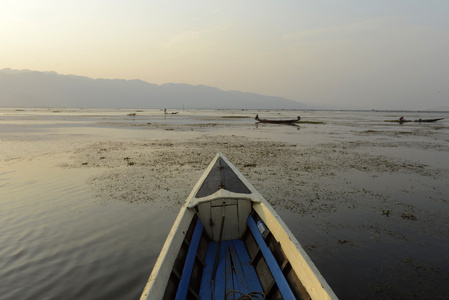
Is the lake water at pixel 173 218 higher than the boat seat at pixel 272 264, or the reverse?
the boat seat at pixel 272 264

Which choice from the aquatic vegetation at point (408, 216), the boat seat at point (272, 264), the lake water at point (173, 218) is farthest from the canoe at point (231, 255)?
the aquatic vegetation at point (408, 216)

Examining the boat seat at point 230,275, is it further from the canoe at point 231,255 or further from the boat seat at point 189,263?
the boat seat at point 189,263

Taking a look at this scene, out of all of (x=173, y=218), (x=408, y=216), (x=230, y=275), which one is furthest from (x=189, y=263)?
(x=408, y=216)

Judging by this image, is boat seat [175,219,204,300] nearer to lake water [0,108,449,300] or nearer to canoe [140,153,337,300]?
canoe [140,153,337,300]

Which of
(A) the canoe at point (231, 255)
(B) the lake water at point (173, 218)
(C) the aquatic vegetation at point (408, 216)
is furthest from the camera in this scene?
(C) the aquatic vegetation at point (408, 216)

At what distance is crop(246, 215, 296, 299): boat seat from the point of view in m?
4.17

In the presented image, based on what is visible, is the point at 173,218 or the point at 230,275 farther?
the point at 173,218

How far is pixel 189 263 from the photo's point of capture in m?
4.95

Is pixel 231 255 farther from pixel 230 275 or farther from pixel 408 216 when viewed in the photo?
pixel 408 216

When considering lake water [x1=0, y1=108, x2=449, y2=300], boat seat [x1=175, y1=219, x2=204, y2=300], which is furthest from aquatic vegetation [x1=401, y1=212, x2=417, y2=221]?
boat seat [x1=175, y1=219, x2=204, y2=300]

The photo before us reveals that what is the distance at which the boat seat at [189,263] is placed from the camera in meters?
4.21

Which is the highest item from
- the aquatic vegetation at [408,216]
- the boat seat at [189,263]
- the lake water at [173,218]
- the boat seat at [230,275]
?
the boat seat at [189,263]

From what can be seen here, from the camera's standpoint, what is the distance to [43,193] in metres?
10.6

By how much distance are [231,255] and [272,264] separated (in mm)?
1269
